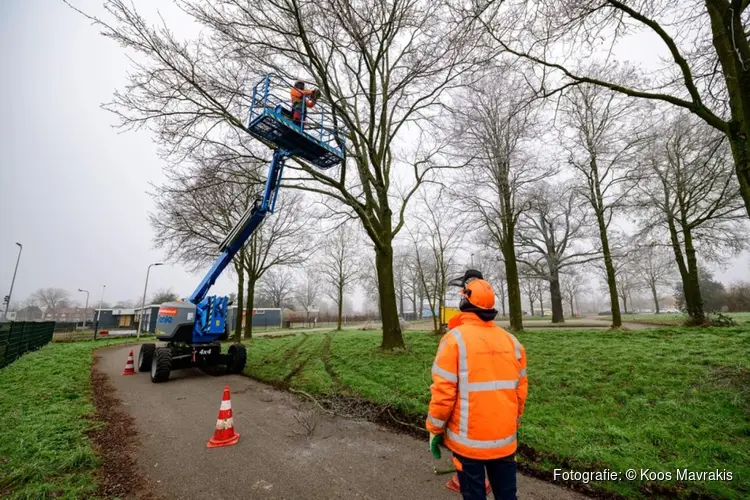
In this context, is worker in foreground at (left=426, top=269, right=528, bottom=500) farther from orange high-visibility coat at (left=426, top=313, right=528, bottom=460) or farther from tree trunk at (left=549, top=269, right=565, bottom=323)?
tree trunk at (left=549, top=269, right=565, bottom=323)

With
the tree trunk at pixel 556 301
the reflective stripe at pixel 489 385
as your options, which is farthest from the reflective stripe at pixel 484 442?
the tree trunk at pixel 556 301

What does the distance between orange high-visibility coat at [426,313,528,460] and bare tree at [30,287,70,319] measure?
12443cm

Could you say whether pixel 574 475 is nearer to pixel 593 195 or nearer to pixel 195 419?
pixel 195 419

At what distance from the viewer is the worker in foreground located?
223 cm

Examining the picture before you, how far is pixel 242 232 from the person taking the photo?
30.8 ft

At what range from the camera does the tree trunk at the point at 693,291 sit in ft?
41.6

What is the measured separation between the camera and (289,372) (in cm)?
927

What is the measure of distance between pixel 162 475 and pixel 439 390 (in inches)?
146

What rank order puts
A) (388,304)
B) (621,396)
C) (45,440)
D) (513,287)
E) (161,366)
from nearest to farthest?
(45,440) < (621,396) < (161,366) < (388,304) < (513,287)

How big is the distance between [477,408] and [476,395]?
92 millimetres

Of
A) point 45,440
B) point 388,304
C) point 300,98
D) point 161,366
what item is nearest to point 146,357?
point 161,366

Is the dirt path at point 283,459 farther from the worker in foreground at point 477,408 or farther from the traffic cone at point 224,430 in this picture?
the worker in foreground at point 477,408

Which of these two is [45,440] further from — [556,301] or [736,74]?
[556,301]

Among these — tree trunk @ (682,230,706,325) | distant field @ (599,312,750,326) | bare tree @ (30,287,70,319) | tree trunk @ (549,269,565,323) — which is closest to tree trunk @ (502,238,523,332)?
tree trunk @ (682,230,706,325)
